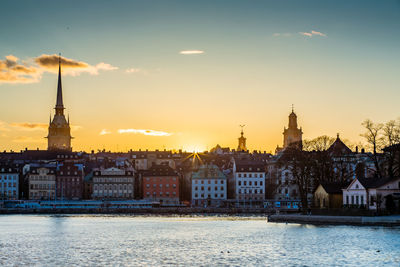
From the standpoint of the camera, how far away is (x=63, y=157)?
6575 inches

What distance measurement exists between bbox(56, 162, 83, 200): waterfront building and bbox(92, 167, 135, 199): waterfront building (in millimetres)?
3056

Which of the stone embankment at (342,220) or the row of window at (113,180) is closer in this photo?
the stone embankment at (342,220)

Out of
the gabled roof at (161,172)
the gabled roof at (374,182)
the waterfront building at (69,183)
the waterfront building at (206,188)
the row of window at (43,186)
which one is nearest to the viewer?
the gabled roof at (374,182)

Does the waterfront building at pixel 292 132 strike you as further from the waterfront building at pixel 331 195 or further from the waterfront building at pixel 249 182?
the waterfront building at pixel 331 195

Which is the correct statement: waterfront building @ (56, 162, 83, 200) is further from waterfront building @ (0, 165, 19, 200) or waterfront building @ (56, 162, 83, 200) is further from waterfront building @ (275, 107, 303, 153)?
waterfront building @ (275, 107, 303, 153)

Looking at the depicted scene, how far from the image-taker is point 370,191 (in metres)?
66.0

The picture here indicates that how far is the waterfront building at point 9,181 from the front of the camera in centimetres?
14025

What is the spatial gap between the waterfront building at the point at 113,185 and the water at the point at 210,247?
7361 cm

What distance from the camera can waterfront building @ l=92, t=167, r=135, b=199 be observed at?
138 m

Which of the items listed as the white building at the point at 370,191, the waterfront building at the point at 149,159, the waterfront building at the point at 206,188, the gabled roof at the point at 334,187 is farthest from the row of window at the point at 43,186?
the white building at the point at 370,191

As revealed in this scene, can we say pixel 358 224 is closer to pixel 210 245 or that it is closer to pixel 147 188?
pixel 210 245

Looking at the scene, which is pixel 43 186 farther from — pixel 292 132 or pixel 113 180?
pixel 292 132

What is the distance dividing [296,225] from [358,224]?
7.78 meters

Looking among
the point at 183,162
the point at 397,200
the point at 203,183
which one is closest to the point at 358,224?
the point at 397,200
